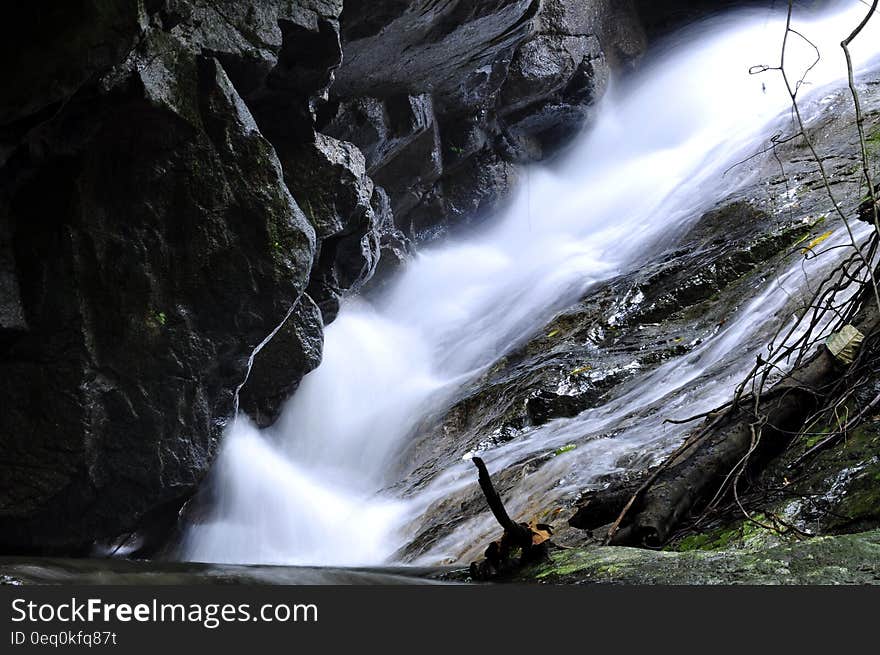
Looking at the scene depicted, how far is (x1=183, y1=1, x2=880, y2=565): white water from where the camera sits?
263 inches

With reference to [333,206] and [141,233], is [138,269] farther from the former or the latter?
[333,206]

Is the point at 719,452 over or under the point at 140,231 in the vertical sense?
under

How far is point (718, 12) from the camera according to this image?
1694cm

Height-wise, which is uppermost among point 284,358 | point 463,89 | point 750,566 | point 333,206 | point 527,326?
point 463,89

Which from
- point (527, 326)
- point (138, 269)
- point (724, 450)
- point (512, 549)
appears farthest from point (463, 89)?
point (512, 549)

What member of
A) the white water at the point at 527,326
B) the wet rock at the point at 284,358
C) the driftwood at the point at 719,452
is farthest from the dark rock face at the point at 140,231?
the driftwood at the point at 719,452

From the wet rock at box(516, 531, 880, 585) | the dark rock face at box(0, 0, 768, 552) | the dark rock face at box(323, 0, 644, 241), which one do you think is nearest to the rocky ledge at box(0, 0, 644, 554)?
the dark rock face at box(0, 0, 768, 552)

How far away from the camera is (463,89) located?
11641 millimetres

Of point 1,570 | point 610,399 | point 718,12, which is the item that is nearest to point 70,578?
point 1,570

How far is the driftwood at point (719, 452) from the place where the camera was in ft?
11.0

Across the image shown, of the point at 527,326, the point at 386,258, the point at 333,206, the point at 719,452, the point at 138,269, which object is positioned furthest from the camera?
the point at 386,258

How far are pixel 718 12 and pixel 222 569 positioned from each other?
53.1ft

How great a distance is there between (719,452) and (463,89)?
907 centimetres

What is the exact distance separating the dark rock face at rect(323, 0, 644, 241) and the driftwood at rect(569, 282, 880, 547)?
6205 millimetres
